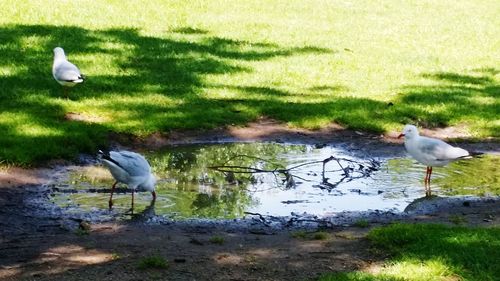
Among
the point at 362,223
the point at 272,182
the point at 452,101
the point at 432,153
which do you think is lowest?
the point at 362,223

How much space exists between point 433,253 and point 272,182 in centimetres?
367

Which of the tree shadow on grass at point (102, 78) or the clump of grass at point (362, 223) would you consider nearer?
the clump of grass at point (362, 223)

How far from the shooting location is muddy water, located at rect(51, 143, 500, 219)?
9750 millimetres

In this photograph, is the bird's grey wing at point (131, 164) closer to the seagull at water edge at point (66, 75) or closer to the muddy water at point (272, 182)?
the muddy water at point (272, 182)

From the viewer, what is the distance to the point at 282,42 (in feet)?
66.7

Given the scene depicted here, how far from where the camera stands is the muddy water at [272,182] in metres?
9.75

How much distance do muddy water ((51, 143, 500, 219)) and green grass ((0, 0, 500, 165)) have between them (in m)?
1.16

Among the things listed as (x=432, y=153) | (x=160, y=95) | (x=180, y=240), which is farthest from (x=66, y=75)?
(x=180, y=240)

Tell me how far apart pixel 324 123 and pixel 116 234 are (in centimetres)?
626

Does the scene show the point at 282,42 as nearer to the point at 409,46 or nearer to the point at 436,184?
the point at 409,46

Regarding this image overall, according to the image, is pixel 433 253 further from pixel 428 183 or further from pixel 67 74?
pixel 67 74

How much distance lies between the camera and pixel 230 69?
17.1 metres

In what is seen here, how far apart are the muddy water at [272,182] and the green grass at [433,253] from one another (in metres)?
1.59

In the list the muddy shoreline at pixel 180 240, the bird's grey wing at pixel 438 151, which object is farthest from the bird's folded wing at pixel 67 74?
the bird's grey wing at pixel 438 151
